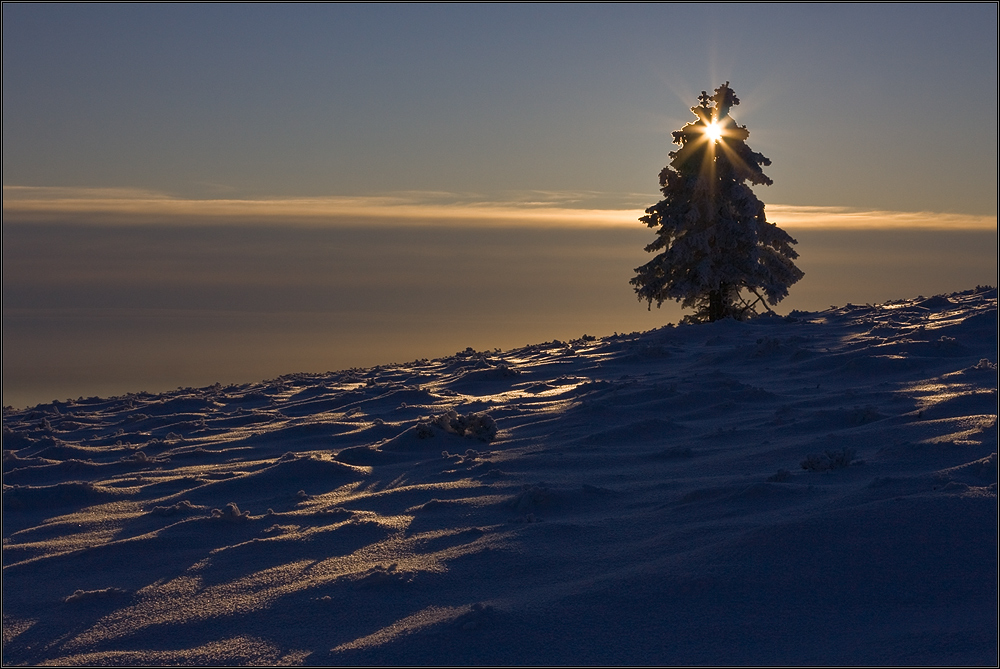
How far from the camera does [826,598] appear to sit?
4.62m

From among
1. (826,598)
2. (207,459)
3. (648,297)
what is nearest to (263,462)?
(207,459)

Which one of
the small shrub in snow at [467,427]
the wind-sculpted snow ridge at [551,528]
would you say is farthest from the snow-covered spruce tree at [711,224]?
the small shrub in snow at [467,427]

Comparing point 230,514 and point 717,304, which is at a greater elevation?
point 717,304

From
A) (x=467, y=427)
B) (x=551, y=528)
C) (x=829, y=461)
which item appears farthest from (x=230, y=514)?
(x=829, y=461)

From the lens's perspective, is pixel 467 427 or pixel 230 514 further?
pixel 467 427

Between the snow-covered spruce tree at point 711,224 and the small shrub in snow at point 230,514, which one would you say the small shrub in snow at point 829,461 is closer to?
the small shrub in snow at point 230,514

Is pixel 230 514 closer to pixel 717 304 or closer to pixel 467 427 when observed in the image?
pixel 467 427

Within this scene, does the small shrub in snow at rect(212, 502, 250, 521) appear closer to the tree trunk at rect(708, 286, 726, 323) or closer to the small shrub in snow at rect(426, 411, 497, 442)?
the small shrub in snow at rect(426, 411, 497, 442)

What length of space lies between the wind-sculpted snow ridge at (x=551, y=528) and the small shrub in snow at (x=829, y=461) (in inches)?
0.6

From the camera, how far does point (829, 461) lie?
255 inches

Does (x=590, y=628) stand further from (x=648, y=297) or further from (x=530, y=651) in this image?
(x=648, y=297)

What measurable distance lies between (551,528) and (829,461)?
7.07 feet

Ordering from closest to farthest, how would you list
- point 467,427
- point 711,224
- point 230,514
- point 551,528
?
point 551,528 < point 230,514 < point 467,427 < point 711,224

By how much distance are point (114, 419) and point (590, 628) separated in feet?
33.6
